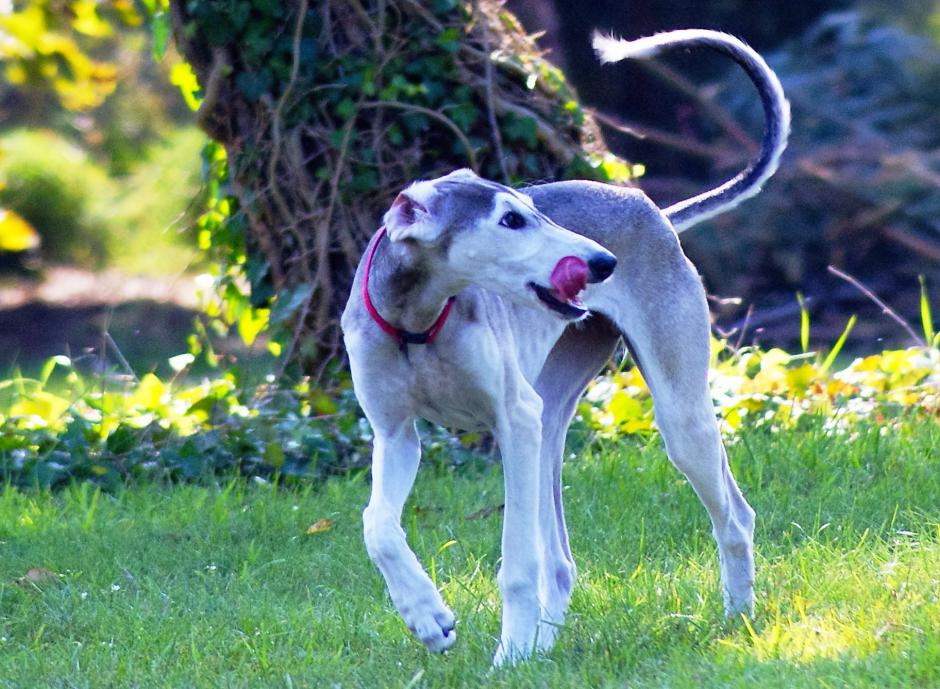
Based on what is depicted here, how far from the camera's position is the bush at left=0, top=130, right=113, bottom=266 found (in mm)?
17109

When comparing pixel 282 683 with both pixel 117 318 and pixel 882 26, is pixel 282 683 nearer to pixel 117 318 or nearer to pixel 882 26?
pixel 882 26

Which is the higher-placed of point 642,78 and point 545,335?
point 642,78

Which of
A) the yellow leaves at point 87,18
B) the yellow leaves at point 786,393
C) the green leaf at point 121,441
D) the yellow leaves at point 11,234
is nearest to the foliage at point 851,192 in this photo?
the yellow leaves at point 786,393

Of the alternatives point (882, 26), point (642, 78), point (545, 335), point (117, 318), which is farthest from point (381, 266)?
point (117, 318)

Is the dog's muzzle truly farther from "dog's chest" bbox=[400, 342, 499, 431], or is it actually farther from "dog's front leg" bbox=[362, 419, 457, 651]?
"dog's front leg" bbox=[362, 419, 457, 651]

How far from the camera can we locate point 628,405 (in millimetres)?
6816

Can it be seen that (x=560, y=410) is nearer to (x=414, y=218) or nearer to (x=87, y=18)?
(x=414, y=218)

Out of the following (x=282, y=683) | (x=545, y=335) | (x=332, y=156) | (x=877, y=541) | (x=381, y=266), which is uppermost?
(x=332, y=156)

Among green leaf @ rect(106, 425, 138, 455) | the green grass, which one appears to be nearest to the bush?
green leaf @ rect(106, 425, 138, 455)

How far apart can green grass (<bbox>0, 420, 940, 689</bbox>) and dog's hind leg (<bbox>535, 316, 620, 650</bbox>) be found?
133mm

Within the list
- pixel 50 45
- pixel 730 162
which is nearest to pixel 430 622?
pixel 50 45

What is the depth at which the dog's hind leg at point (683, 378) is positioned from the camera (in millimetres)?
4578

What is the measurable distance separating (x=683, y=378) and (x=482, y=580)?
97 centimetres

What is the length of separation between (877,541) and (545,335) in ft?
4.33
